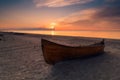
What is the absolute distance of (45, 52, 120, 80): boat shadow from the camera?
820cm

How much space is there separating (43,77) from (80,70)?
213 cm

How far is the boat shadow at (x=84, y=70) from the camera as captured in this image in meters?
8.20

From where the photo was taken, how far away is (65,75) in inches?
336

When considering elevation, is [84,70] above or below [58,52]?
below

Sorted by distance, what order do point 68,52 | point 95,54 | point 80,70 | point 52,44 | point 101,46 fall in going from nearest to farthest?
point 80,70 < point 52,44 < point 68,52 < point 95,54 < point 101,46

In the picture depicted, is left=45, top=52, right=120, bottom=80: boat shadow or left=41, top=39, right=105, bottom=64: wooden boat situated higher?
left=41, top=39, right=105, bottom=64: wooden boat

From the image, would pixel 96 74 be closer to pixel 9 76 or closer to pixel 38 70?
pixel 38 70

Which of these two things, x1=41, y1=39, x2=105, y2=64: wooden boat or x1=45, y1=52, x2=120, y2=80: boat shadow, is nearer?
x1=45, y1=52, x2=120, y2=80: boat shadow

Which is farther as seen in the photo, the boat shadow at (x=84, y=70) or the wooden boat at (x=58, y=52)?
the wooden boat at (x=58, y=52)

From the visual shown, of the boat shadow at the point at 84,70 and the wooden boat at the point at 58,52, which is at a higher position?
the wooden boat at the point at 58,52

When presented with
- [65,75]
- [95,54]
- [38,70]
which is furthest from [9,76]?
[95,54]

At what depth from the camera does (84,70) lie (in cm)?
919

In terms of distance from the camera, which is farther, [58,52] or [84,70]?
[58,52]

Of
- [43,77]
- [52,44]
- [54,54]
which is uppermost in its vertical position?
[52,44]
